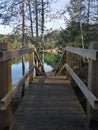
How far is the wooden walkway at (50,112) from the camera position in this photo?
357 cm

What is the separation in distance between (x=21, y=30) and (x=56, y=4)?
4.64m

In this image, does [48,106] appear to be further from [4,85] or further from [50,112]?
[4,85]

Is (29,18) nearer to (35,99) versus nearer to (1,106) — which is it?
(35,99)

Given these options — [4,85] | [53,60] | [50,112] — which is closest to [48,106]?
[50,112]

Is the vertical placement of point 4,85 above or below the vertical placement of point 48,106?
above

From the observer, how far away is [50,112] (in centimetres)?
413

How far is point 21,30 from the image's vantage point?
1574 centimetres

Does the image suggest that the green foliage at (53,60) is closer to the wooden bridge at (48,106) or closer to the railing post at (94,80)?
the wooden bridge at (48,106)

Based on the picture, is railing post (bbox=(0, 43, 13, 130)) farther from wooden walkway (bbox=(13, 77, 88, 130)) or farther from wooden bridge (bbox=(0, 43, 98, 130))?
wooden walkway (bbox=(13, 77, 88, 130))

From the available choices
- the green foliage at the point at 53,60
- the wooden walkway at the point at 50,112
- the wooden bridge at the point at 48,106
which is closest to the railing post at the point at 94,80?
the wooden bridge at the point at 48,106

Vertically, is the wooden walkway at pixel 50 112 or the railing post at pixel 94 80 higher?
the railing post at pixel 94 80

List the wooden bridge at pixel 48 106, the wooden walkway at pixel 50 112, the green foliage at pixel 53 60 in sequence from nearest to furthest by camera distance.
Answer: the wooden bridge at pixel 48 106, the wooden walkway at pixel 50 112, the green foliage at pixel 53 60

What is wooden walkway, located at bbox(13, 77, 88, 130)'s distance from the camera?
3571mm

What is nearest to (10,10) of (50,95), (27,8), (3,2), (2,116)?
(3,2)
